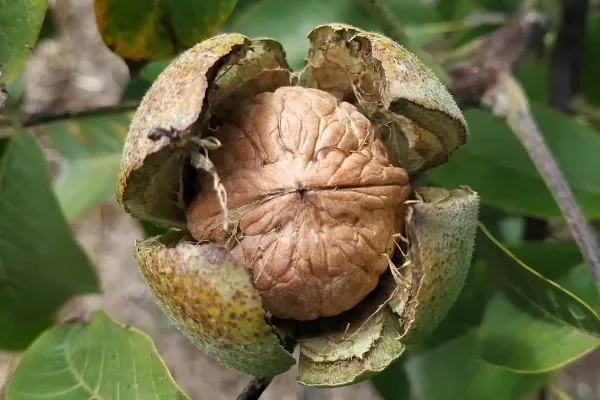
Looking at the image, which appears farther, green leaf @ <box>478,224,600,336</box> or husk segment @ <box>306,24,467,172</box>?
green leaf @ <box>478,224,600,336</box>

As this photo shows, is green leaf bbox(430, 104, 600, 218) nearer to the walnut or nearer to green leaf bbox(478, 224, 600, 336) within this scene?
green leaf bbox(478, 224, 600, 336)

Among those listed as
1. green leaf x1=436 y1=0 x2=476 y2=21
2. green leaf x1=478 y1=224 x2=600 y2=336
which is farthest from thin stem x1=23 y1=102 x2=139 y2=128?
green leaf x1=436 y1=0 x2=476 y2=21

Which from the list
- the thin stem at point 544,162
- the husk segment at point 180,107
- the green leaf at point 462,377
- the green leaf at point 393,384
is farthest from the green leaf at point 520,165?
the husk segment at point 180,107

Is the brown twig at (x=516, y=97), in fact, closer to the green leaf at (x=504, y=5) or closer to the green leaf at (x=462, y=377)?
the green leaf at (x=504, y=5)

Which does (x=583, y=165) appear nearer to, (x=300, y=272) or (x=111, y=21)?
(x=300, y=272)

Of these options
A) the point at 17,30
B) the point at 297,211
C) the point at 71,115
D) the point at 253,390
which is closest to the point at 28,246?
the point at 71,115

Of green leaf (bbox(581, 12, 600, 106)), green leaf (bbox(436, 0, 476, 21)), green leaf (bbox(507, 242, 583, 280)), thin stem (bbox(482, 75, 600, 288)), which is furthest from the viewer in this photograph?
green leaf (bbox(436, 0, 476, 21))

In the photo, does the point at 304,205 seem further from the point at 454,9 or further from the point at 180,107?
the point at 454,9
